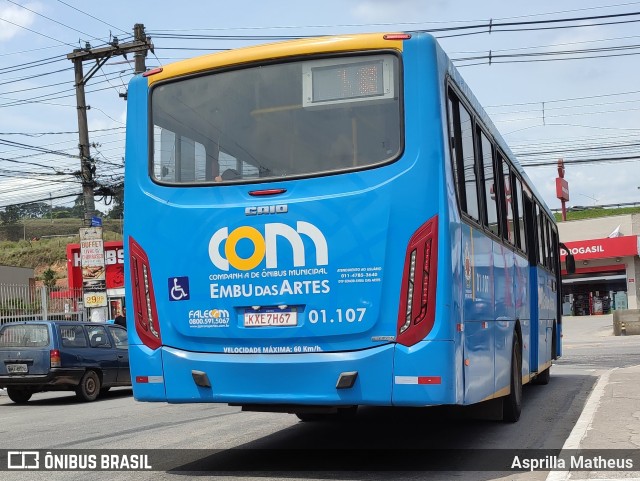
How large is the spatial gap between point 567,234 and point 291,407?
189 ft

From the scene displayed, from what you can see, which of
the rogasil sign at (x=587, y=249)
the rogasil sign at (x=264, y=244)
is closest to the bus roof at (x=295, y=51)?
the rogasil sign at (x=264, y=244)

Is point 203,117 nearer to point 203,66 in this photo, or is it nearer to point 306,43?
point 203,66

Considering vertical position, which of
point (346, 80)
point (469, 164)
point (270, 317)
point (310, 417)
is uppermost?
point (346, 80)

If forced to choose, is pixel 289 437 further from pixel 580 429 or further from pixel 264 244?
pixel 264 244

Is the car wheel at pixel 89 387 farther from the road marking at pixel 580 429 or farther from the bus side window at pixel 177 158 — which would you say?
the bus side window at pixel 177 158

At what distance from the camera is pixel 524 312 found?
12367mm

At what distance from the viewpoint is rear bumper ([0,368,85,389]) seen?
1717cm

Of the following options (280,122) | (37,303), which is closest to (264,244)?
(280,122)

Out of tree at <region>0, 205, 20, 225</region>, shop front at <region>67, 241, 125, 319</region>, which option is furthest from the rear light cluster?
tree at <region>0, 205, 20, 225</region>

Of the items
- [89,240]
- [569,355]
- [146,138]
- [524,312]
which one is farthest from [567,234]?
[146,138]

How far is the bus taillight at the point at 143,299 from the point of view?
26.1 ft

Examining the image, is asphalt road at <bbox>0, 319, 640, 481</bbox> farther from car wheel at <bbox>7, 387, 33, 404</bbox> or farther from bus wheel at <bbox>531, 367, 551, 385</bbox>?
car wheel at <bbox>7, 387, 33, 404</bbox>

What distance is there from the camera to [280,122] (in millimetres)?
7750

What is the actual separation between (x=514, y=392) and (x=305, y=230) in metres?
4.62
